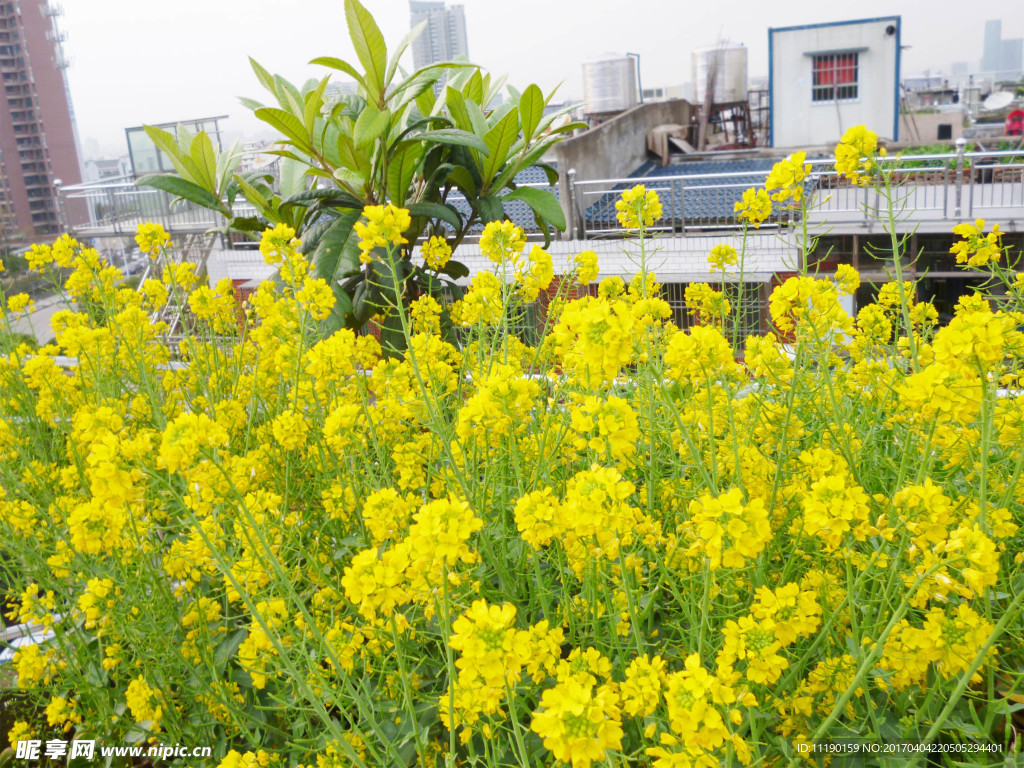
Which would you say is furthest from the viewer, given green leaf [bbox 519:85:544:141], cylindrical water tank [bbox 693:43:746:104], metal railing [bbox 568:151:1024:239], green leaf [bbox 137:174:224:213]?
cylindrical water tank [bbox 693:43:746:104]

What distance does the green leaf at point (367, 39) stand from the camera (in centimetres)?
236

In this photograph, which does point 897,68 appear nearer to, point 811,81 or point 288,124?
point 811,81

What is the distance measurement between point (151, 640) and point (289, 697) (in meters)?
0.30

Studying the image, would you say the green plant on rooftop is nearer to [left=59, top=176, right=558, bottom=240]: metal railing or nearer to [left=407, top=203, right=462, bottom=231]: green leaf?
[left=407, top=203, right=462, bottom=231]: green leaf

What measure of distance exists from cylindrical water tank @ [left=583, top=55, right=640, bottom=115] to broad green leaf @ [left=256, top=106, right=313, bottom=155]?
1460cm

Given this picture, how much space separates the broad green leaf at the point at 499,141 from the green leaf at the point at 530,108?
0.25 feet

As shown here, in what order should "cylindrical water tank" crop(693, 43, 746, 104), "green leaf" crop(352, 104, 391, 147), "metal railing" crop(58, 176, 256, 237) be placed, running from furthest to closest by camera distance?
"cylindrical water tank" crop(693, 43, 746, 104), "metal railing" crop(58, 176, 256, 237), "green leaf" crop(352, 104, 391, 147)

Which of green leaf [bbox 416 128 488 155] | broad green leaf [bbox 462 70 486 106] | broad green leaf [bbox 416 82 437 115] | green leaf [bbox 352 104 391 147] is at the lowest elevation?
green leaf [bbox 416 128 488 155]

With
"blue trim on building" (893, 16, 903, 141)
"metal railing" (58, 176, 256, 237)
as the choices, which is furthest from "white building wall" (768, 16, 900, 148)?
"metal railing" (58, 176, 256, 237)

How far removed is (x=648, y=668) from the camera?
88cm

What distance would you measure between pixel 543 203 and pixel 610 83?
48.4 ft

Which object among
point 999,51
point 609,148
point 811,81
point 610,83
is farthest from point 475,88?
point 999,51

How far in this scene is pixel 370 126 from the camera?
7.43 feet

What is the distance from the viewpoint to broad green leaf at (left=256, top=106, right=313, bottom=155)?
7.45 ft
